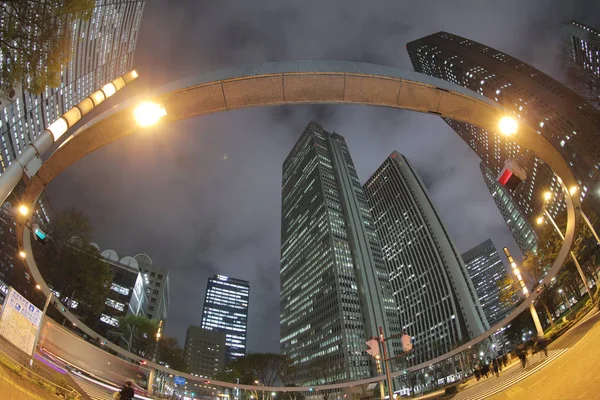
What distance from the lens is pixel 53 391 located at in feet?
29.8

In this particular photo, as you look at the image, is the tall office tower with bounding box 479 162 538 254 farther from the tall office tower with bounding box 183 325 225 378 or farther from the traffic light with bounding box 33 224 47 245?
the tall office tower with bounding box 183 325 225 378

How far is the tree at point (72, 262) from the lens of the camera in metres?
31.7

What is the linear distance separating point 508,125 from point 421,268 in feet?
498

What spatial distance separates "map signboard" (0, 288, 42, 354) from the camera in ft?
31.0

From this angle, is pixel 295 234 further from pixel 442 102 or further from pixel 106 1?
pixel 442 102

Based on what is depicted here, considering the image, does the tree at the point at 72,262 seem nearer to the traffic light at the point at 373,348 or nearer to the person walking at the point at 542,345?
the traffic light at the point at 373,348

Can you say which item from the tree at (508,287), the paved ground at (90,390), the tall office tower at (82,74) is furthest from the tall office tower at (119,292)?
the tree at (508,287)

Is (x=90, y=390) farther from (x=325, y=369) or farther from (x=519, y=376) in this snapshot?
(x=325, y=369)

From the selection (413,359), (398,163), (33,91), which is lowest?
(413,359)

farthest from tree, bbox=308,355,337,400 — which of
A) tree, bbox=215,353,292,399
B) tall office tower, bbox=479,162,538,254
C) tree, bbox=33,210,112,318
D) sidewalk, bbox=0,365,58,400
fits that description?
sidewalk, bbox=0,365,58,400

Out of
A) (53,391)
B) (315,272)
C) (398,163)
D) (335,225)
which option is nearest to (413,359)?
(315,272)

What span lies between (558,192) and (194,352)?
199695mm

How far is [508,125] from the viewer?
7.51 m

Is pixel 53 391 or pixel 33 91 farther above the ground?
pixel 33 91
